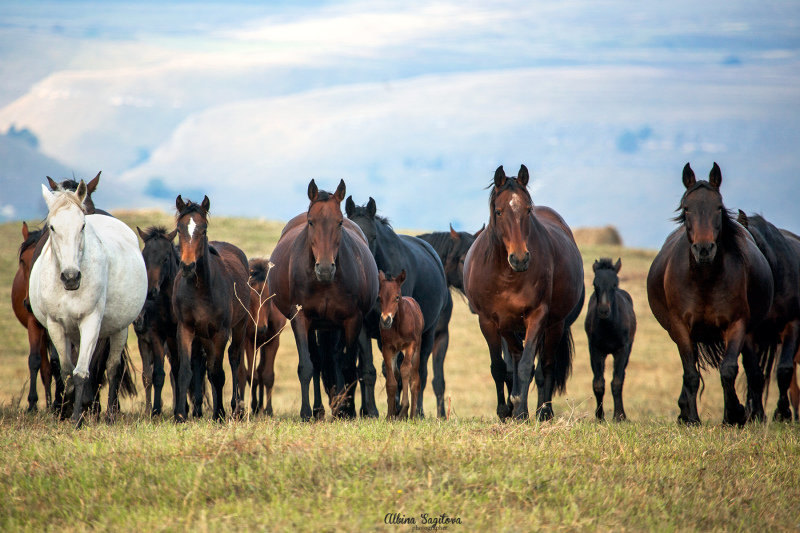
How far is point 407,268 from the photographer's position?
40.0ft

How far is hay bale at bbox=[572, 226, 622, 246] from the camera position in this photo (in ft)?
153

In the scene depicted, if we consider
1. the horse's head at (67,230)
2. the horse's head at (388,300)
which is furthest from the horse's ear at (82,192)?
the horse's head at (388,300)

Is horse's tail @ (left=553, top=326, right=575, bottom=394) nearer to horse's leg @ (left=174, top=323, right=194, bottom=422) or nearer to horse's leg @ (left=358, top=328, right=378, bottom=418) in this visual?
horse's leg @ (left=358, top=328, right=378, bottom=418)

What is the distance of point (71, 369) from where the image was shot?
805cm

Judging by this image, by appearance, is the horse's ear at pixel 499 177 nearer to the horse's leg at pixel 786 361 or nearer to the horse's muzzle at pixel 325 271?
the horse's muzzle at pixel 325 271

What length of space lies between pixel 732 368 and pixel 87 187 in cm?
668

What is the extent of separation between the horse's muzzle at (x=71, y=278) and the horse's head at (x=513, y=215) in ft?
13.1

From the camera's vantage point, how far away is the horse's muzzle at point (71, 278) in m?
7.22

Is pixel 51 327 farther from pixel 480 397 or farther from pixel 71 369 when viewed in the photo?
pixel 480 397

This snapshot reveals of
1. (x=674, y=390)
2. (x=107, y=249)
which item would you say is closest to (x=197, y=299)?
(x=107, y=249)

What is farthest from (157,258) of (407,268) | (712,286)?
(712,286)

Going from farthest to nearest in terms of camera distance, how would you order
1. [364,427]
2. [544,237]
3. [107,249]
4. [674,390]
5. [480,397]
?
[674,390]
[480,397]
[544,237]
[107,249]
[364,427]

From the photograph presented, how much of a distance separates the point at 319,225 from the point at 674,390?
15480mm

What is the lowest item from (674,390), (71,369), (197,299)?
(674,390)
